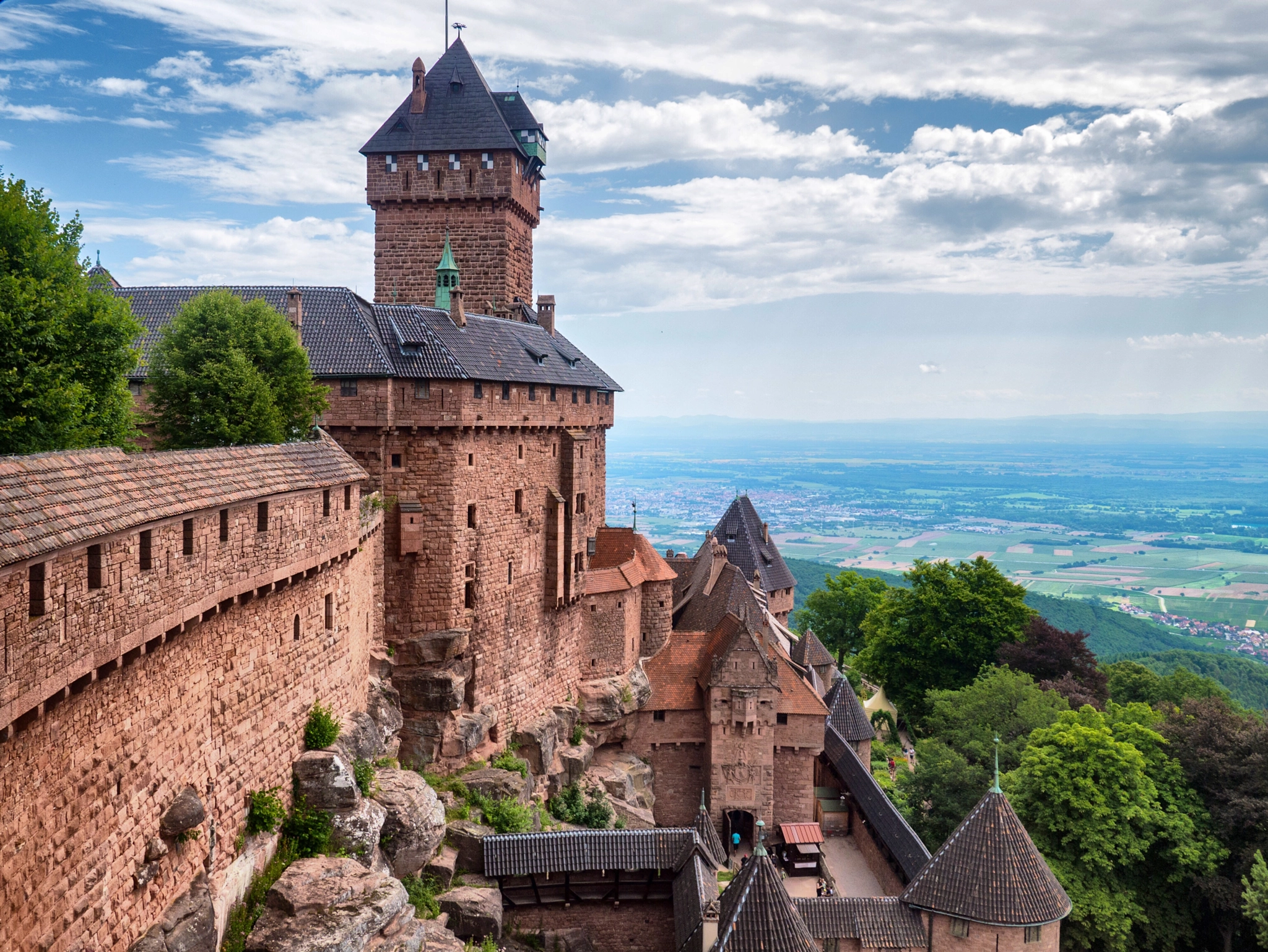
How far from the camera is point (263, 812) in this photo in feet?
52.4

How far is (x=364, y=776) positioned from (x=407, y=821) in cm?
163

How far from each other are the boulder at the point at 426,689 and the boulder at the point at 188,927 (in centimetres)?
1220

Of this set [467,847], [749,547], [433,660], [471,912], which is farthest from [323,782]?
[749,547]

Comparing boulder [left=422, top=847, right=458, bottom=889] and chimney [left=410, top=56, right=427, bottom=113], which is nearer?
boulder [left=422, top=847, right=458, bottom=889]

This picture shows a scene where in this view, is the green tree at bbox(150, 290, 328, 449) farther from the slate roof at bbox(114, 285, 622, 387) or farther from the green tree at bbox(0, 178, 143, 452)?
the green tree at bbox(0, 178, 143, 452)

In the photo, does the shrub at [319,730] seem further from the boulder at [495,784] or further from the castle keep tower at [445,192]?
the castle keep tower at [445,192]

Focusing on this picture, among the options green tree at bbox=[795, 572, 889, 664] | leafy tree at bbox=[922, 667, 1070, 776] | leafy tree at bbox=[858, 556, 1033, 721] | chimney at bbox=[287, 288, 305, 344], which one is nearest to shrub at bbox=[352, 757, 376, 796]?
chimney at bbox=[287, 288, 305, 344]

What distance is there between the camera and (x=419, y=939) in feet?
59.3

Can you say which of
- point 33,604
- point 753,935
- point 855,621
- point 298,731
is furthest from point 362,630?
point 855,621

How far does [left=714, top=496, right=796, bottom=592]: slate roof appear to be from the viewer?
54406 mm

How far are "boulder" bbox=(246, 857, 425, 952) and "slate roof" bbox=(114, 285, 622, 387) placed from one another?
1291 cm

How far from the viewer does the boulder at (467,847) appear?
85.0 ft

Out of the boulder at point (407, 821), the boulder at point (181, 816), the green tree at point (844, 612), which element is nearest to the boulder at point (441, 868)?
the boulder at point (407, 821)

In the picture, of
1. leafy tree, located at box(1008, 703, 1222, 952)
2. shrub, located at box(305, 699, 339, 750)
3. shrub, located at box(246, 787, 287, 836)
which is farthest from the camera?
leafy tree, located at box(1008, 703, 1222, 952)
